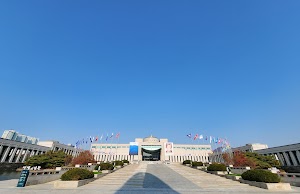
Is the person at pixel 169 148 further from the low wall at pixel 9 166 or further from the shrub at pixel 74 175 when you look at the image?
the shrub at pixel 74 175

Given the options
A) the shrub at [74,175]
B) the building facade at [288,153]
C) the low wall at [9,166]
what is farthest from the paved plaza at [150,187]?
the building facade at [288,153]

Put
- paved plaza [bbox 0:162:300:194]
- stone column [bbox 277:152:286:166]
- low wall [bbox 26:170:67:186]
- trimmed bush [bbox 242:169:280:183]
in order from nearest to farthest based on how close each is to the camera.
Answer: paved plaza [bbox 0:162:300:194] < trimmed bush [bbox 242:169:280:183] < low wall [bbox 26:170:67:186] < stone column [bbox 277:152:286:166]

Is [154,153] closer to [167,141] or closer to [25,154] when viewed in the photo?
[167,141]

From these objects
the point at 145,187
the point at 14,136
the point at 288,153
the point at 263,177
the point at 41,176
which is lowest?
the point at 145,187

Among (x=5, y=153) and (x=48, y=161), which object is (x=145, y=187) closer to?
(x=48, y=161)

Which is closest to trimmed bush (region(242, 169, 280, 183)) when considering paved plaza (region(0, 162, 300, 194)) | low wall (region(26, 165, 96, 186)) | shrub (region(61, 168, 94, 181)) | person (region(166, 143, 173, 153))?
paved plaza (region(0, 162, 300, 194))

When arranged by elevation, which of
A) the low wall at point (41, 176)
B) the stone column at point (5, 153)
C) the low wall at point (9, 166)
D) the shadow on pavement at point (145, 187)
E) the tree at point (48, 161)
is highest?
the stone column at point (5, 153)

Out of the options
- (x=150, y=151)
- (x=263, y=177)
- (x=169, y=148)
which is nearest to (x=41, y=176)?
(x=263, y=177)

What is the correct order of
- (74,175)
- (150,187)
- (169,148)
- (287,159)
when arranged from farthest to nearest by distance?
(169,148) → (287,159) → (74,175) → (150,187)

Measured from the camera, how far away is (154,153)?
106 metres

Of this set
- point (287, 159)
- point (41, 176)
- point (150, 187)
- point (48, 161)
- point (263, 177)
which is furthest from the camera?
point (287, 159)

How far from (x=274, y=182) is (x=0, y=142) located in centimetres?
6644

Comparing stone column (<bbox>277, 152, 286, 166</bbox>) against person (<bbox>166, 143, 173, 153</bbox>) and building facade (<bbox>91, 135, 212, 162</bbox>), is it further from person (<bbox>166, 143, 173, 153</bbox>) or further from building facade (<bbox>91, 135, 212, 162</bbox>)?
building facade (<bbox>91, 135, 212, 162</bbox>)

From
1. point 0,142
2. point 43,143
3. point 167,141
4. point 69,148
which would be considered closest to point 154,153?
point 167,141
